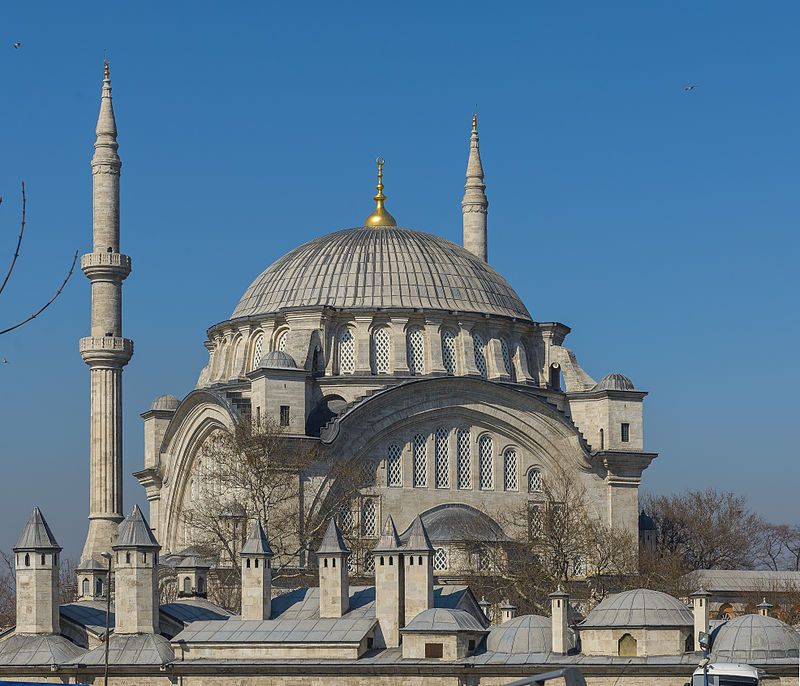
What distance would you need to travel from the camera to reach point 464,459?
46.0 m

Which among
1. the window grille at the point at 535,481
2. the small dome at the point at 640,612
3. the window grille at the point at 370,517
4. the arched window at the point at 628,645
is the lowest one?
the arched window at the point at 628,645

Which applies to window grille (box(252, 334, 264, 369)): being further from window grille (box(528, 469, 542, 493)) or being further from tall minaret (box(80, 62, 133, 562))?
window grille (box(528, 469, 542, 493))

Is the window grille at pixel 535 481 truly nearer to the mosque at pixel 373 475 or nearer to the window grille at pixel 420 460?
Answer: the mosque at pixel 373 475

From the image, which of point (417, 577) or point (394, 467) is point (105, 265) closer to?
point (394, 467)

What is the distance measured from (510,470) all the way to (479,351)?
12.5 feet

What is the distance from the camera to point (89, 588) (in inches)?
1588

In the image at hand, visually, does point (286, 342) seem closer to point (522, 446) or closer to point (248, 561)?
point (522, 446)

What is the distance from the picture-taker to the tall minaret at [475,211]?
54.9 meters

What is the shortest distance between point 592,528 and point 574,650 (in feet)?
35.4

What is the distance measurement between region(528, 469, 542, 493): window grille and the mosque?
7 centimetres

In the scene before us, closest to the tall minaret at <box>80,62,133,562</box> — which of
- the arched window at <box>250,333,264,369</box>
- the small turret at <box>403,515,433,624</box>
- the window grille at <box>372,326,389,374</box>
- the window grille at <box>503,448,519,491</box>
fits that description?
the arched window at <box>250,333,264,369</box>

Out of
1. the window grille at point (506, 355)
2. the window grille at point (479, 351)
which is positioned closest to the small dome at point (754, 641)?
the window grille at point (479, 351)

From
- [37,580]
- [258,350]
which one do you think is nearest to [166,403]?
[258,350]

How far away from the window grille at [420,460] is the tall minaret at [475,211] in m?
11.1
